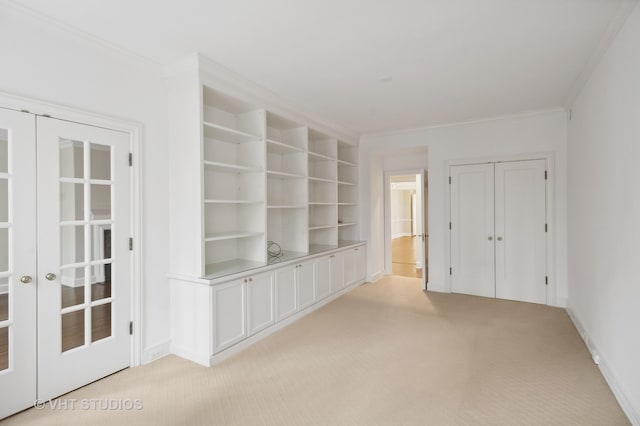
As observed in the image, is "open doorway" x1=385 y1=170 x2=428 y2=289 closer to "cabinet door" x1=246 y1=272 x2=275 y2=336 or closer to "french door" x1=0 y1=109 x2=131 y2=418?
"cabinet door" x1=246 y1=272 x2=275 y2=336

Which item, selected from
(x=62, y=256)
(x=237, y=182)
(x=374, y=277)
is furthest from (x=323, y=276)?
(x=62, y=256)

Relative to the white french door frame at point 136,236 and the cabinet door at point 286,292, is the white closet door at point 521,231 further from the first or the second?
the white french door frame at point 136,236

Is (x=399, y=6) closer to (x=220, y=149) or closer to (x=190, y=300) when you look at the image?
(x=220, y=149)

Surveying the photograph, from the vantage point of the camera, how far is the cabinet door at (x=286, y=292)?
363 cm

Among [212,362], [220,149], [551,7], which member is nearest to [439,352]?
[212,362]

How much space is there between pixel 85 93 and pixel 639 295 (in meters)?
4.08

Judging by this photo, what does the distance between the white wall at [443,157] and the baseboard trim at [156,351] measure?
356 centimetres

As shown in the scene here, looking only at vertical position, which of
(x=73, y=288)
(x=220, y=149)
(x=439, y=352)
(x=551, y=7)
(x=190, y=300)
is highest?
(x=551, y=7)

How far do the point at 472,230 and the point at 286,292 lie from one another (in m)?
3.03

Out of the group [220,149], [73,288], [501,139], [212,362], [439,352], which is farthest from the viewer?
[501,139]

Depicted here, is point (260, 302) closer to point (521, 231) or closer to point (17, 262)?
point (17, 262)

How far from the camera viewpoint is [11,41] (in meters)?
2.12

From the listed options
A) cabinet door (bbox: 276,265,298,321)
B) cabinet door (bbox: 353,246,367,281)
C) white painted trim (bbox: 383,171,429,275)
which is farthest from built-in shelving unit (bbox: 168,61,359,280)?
white painted trim (bbox: 383,171,429,275)

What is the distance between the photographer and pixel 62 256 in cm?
240
